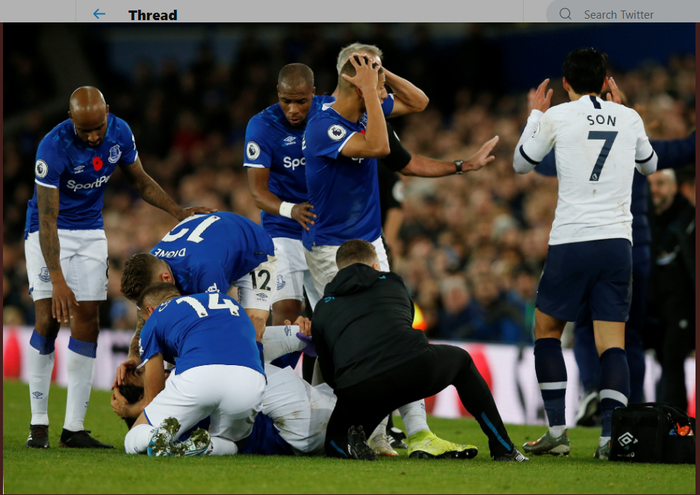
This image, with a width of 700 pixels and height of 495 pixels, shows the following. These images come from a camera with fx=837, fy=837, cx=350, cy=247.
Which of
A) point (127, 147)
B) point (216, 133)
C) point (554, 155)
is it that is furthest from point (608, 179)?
point (216, 133)

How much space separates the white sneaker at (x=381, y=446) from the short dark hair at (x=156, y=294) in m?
1.52

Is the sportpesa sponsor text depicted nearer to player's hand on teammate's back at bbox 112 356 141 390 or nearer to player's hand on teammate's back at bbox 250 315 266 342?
player's hand on teammate's back at bbox 112 356 141 390

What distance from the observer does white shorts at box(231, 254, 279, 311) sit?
18.7 ft

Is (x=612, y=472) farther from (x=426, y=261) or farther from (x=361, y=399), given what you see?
(x=426, y=261)

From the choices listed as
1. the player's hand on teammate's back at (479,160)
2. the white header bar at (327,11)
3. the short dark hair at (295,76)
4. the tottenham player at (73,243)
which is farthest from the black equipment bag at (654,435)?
the tottenham player at (73,243)

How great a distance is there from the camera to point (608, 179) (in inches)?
199

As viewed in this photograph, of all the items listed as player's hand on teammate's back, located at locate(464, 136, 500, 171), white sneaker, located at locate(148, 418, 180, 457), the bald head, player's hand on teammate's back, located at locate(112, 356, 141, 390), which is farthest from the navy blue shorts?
the bald head

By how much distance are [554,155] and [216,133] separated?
13.3 meters

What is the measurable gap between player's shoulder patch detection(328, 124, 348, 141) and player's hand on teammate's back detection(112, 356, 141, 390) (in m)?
1.84

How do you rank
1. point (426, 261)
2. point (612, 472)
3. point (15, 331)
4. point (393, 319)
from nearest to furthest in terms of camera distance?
point (612, 472), point (393, 319), point (426, 261), point (15, 331)

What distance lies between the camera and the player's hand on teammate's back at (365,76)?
5.11 m

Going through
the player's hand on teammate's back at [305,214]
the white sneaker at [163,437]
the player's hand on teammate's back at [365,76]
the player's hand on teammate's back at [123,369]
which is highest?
the player's hand on teammate's back at [365,76]

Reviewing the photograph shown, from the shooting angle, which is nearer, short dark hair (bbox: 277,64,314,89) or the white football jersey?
the white football jersey

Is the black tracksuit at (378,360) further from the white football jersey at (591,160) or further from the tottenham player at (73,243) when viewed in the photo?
the tottenham player at (73,243)
